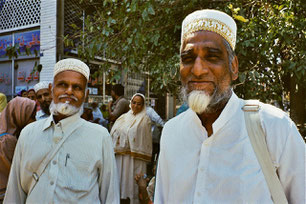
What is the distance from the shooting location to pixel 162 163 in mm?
1499

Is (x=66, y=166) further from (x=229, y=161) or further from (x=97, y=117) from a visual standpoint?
(x=97, y=117)

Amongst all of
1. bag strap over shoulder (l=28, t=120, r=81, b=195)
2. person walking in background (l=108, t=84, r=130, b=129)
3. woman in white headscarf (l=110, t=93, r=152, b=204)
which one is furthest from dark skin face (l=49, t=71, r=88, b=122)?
person walking in background (l=108, t=84, r=130, b=129)

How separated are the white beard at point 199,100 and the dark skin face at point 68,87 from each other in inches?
45.6

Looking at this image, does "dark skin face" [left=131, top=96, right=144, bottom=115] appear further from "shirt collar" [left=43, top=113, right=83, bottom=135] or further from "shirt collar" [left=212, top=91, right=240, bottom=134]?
"shirt collar" [left=212, top=91, right=240, bottom=134]

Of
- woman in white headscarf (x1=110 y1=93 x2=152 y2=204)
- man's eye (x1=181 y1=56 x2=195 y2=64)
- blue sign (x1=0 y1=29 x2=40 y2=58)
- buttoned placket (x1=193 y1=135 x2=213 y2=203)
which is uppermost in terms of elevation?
blue sign (x1=0 y1=29 x2=40 y2=58)

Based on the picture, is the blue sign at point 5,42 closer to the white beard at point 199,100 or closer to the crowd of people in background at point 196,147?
the crowd of people in background at point 196,147

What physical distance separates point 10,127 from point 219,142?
232 centimetres

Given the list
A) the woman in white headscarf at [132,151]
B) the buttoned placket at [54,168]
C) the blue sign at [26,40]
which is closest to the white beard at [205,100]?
the buttoned placket at [54,168]

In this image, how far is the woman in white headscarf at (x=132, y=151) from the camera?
16.6 feet

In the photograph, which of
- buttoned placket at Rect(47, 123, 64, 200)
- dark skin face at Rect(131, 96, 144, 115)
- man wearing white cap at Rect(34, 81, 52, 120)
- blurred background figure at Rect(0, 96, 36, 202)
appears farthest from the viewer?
dark skin face at Rect(131, 96, 144, 115)

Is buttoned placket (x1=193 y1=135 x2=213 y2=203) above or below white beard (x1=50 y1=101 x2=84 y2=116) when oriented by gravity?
below

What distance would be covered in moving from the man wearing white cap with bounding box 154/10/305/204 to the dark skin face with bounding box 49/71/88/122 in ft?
3.13

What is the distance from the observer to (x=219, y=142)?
4.30 ft

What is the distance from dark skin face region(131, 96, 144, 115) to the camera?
5.36 meters
